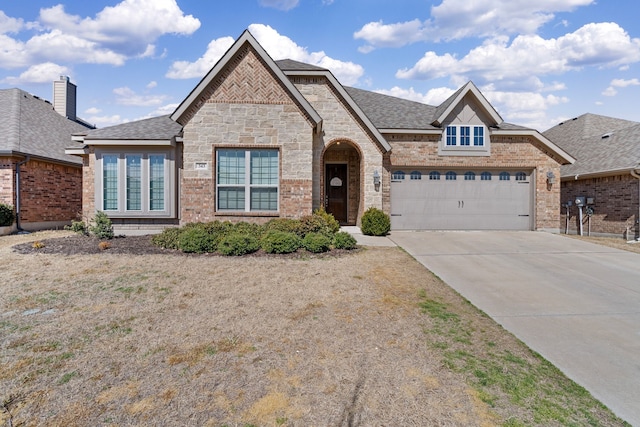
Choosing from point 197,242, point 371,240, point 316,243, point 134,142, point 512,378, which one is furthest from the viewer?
point 371,240

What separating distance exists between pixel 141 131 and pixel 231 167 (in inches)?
147

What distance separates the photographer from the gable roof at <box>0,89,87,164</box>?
45.4ft

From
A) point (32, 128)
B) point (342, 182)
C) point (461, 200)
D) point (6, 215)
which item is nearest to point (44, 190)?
point (6, 215)

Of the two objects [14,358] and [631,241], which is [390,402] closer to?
[14,358]

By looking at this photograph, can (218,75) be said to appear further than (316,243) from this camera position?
Yes

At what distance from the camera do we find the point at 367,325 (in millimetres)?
4668

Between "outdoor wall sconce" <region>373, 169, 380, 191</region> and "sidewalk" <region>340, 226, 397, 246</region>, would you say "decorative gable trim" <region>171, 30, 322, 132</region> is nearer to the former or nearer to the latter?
"outdoor wall sconce" <region>373, 169, 380, 191</region>

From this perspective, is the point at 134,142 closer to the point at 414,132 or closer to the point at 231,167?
the point at 231,167

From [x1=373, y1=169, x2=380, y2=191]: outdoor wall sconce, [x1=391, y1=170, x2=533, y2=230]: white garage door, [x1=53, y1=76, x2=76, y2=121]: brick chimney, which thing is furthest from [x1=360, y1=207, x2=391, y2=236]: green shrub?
[x1=53, y1=76, x2=76, y2=121]: brick chimney

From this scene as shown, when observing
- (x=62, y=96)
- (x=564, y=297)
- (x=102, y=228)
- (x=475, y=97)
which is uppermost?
(x=62, y=96)

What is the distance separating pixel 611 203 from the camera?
14555mm

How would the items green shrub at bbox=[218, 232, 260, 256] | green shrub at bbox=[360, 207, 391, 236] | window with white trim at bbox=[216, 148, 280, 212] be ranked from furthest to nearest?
1. green shrub at bbox=[360, 207, 391, 236]
2. window with white trim at bbox=[216, 148, 280, 212]
3. green shrub at bbox=[218, 232, 260, 256]

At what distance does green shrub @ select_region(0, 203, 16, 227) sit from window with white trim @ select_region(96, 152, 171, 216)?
4.11 meters

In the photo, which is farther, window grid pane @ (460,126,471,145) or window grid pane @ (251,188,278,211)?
window grid pane @ (460,126,471,145)
